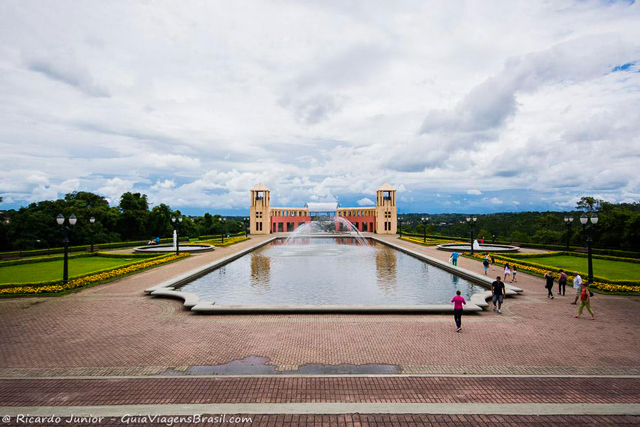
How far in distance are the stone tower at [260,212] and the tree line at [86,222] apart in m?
11.7

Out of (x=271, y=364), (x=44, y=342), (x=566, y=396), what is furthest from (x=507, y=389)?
(x=44, y=342)

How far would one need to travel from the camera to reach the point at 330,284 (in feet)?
59.6

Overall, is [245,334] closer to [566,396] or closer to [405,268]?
[566,396]

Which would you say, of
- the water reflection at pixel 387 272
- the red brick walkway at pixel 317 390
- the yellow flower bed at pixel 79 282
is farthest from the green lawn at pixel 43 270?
the water reflection at pixel 387 272

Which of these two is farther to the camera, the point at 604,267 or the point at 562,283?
the point at 604,267

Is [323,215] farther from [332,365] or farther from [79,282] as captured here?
[332,365]

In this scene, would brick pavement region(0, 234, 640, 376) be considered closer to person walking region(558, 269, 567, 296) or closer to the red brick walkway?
the red brick walkway

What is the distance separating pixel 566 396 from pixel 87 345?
1152 centimetres

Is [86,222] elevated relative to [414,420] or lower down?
elevated

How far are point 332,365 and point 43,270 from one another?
Answer: 2250 centimetres

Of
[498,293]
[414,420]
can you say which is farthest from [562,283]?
[414,420]

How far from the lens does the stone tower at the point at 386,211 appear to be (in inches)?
2576

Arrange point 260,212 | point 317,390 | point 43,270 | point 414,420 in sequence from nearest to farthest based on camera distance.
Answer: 1. point 414,420
2. point 317,390
3. point 43,270
4. point 260,212

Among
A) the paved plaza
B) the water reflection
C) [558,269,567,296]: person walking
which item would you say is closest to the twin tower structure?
the water reflection
